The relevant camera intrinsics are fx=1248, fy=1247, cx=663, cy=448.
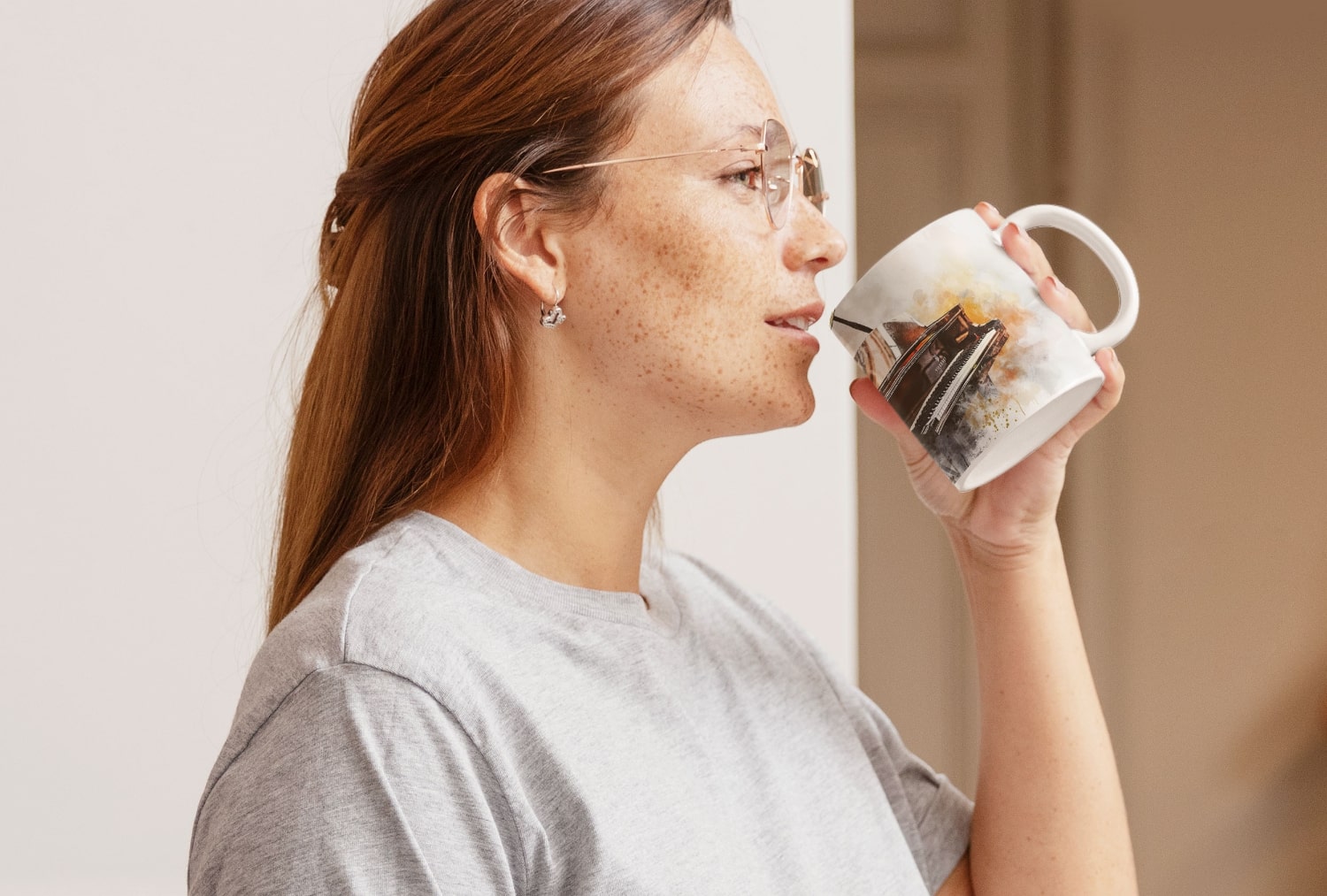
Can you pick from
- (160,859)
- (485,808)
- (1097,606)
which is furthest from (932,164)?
(485,808)

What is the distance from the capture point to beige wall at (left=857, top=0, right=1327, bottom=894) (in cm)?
225

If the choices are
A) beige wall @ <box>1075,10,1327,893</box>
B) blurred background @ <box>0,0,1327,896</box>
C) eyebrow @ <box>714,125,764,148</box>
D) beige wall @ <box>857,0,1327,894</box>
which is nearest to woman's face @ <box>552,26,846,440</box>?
eyebrow @ <box>714,125,764,148</box>

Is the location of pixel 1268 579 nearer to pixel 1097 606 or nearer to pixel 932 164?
pixel 1097 606

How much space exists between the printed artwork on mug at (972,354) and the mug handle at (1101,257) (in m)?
0.04

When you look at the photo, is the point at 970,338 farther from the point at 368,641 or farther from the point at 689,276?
the point at 368,641

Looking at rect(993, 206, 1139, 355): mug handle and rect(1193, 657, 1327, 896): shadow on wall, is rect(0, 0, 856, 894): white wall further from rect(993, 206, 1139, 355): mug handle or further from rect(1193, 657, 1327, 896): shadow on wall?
rect(1193, 657, 1327, 896): shadow on wall

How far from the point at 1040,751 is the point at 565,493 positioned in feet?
1.50

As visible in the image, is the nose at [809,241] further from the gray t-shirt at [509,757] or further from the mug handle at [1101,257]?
the gray t-shirt at [509,757]

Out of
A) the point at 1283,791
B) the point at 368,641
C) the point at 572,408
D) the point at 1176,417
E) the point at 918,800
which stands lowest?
the point at 1283,791

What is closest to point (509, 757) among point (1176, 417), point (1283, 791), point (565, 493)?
point (565, 493)

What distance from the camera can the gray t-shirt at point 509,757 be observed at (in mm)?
654

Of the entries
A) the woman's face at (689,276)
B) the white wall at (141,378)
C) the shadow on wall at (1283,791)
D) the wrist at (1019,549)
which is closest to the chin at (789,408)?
the woman's face at (689,276)

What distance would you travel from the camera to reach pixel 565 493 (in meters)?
0.88

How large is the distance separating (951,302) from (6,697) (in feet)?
3.21
